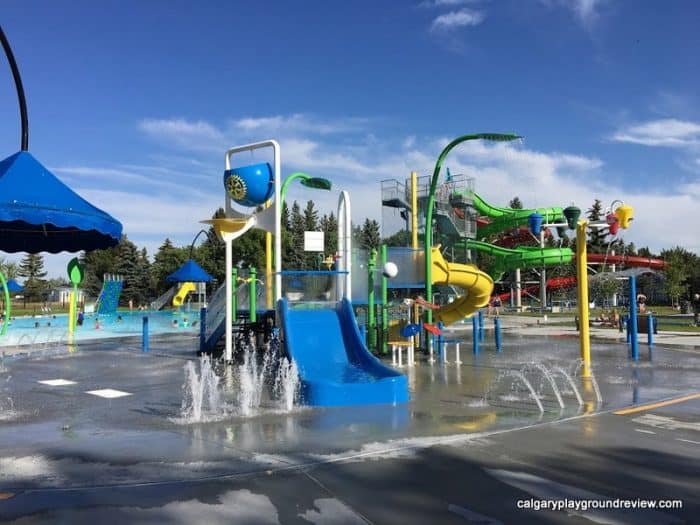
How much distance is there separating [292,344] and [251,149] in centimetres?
592

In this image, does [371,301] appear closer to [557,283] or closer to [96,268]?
[557,283]

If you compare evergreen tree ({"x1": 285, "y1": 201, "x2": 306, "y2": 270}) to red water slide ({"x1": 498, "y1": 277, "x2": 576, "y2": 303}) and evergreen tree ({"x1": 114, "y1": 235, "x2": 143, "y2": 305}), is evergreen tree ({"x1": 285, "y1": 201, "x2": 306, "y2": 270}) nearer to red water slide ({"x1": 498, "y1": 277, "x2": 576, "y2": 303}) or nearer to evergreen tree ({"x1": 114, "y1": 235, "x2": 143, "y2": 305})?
evergreen tree ({"x1": 114, "y1": 235, "x2": 143, "y2": 305})

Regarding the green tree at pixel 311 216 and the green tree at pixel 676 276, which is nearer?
the green tree at pixel 676 276

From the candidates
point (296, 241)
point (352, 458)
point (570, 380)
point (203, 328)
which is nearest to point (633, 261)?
point (296, 241)

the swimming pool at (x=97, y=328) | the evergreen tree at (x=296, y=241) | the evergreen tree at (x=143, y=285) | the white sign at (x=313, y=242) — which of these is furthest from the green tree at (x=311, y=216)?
the white sign at (x=313, y=242)

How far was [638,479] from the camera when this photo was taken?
5.54m

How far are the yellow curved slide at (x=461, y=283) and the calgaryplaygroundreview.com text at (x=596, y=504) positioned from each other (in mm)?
12591

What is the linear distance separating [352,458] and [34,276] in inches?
3295

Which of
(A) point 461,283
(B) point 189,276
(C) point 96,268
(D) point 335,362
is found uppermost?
(C) point 96,268

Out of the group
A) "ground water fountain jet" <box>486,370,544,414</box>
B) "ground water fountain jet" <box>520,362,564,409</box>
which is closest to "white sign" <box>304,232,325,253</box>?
"ground water fountain jet" <box>520,362,564,409</box>

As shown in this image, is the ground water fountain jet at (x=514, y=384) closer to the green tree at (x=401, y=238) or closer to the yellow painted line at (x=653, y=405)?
the yellow painted line at (x=653, y=405)

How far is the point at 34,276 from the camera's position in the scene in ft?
260

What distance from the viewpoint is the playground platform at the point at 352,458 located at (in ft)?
15.8

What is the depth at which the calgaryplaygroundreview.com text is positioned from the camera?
15.9 ft
